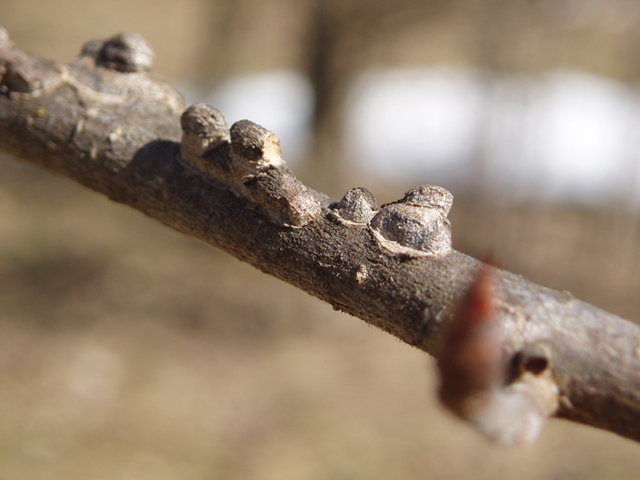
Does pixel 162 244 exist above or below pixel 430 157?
below

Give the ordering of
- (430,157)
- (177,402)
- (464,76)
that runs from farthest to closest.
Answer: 1. (464,76)
2. (430,157)
3. (177,402)

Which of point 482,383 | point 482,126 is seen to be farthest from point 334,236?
point 482,126

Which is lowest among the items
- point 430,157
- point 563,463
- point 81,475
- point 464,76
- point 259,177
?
point 81,475

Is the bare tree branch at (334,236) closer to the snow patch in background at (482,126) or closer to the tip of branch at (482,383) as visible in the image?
the tip of branch at (482,383)

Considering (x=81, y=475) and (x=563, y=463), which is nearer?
(x=81, y=475)

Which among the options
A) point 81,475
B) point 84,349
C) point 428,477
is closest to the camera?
point 81,475

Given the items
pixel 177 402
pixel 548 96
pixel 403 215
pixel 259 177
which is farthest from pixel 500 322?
pixel 548 96

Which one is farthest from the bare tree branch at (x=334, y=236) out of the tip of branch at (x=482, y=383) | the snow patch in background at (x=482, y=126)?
the snow patch in background at (x=482, y=126)

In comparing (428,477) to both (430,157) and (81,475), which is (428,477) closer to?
(81,475)
